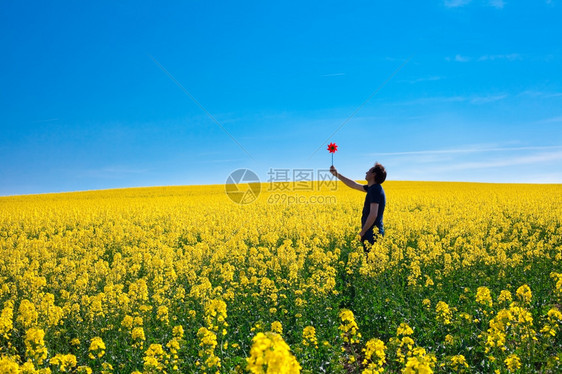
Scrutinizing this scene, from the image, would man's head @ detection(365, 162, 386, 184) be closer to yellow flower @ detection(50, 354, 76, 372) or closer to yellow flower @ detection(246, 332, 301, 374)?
yellow flower @ detection(246, 332, 301, 374)

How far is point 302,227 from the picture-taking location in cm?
1273

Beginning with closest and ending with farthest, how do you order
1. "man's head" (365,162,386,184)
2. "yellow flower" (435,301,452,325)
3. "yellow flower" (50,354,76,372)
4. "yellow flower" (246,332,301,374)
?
"yellow flower" (246,332,301,374) < "yellow flower" (50,354,76,372) < "yellow flower" (435,301,452,325) < "man's head" (365,162,386,184)

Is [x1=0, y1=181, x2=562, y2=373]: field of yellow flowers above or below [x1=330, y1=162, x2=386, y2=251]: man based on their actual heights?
below

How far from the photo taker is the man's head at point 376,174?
812cm

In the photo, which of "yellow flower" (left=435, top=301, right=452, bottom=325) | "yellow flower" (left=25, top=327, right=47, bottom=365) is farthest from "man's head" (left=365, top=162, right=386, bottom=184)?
"yellow flower" (left=25, top=327, right=47, bottom=365)

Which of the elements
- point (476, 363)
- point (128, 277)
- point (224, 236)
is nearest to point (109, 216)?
point (224, 236)

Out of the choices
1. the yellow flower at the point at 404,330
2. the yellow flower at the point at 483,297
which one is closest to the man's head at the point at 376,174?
the yellow flower at the point at 483,297

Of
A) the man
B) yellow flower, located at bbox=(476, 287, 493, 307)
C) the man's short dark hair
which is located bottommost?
yellow flower, located at bbox=(476, 287, 493, 307)

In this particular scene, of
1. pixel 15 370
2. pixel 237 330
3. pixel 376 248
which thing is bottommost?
pixel 237 330

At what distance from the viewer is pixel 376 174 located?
320 inches

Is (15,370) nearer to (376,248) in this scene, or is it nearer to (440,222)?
(376,248)

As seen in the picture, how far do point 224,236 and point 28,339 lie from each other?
26.0ft

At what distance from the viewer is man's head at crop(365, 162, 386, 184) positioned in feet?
26.6

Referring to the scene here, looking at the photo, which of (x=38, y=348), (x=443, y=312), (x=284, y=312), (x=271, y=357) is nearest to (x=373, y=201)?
(x=443, y=312)
